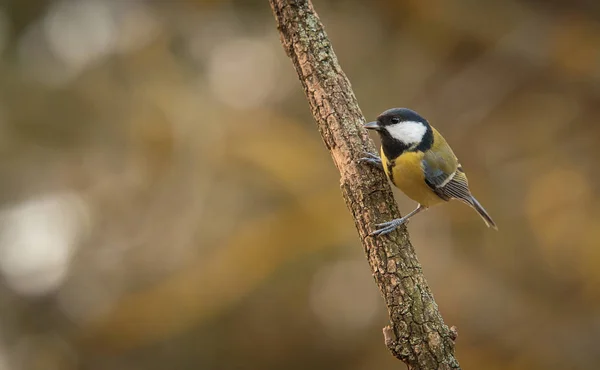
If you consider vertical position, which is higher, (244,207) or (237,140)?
(237,140)

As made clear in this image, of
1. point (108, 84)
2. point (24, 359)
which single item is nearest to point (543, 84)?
point (108, 84)

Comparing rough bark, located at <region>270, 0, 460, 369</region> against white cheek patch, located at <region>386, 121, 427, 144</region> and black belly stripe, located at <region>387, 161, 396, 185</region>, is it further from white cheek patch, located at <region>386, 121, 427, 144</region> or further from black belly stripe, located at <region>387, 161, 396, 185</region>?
white cheek patch, located at <region>386, 121, 427, 144</region>

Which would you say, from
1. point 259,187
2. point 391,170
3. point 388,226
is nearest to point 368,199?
point 388,226

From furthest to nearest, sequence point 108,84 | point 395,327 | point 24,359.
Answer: point 108,84
point 24,359
point 395,327

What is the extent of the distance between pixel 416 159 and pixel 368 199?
431 mm

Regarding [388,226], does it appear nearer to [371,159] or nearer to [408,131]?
[371,159]

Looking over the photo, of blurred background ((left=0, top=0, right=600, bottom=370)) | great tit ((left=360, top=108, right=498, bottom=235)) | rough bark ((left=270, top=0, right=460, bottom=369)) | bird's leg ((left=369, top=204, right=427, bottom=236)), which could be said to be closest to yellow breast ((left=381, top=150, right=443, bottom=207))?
great tit ((left=360, top=108, right=498, bottom=235))

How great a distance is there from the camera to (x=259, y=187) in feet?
15.4

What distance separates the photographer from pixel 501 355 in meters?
4.30

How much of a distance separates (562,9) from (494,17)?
50 centimetres

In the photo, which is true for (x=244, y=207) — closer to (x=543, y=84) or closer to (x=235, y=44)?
(x=235, y=44)

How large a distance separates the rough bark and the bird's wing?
1.22ft

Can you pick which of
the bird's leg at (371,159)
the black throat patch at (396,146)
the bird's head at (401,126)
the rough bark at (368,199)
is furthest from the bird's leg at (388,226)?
the bird's head at (401,126)

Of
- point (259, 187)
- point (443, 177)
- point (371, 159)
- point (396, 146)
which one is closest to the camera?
point (371, 159)
